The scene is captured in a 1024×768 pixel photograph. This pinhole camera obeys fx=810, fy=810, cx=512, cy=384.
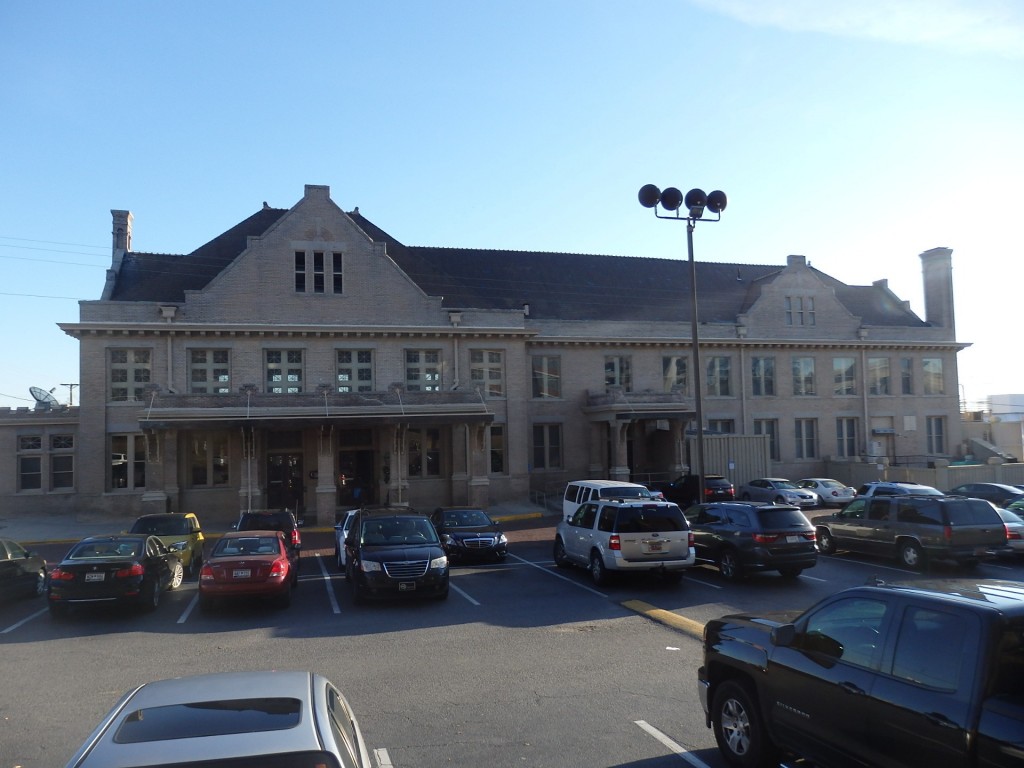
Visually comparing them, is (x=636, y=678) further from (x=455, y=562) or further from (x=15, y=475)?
(x=15, y=475)

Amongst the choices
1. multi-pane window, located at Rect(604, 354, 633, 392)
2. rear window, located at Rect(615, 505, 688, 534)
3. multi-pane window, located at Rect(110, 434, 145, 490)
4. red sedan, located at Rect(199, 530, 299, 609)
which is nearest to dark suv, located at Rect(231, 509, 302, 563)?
red sedan, located at Rect(199, 530, 299, 609)

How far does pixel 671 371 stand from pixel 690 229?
20.7m

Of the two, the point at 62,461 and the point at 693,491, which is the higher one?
the point at 62,461

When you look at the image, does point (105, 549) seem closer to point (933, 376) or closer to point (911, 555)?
point (911, 555)

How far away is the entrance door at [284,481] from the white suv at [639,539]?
20362mm

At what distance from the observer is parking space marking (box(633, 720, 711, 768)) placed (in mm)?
6938

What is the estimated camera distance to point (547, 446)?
130 feet

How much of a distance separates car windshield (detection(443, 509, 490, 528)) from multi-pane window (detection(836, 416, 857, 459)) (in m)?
30.6

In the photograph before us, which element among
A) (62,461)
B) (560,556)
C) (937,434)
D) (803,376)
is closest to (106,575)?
(560,556)

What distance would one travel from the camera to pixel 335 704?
446 cm

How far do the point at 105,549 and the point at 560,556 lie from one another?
9.80 metres

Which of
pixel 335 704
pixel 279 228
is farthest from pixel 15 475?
pixel 335 704

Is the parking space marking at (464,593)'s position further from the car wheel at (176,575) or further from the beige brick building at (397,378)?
the beige brick building at (397,378)

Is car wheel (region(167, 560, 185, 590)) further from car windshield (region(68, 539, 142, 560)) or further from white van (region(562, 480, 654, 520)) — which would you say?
white van (region(562, 480, 654, 520))
